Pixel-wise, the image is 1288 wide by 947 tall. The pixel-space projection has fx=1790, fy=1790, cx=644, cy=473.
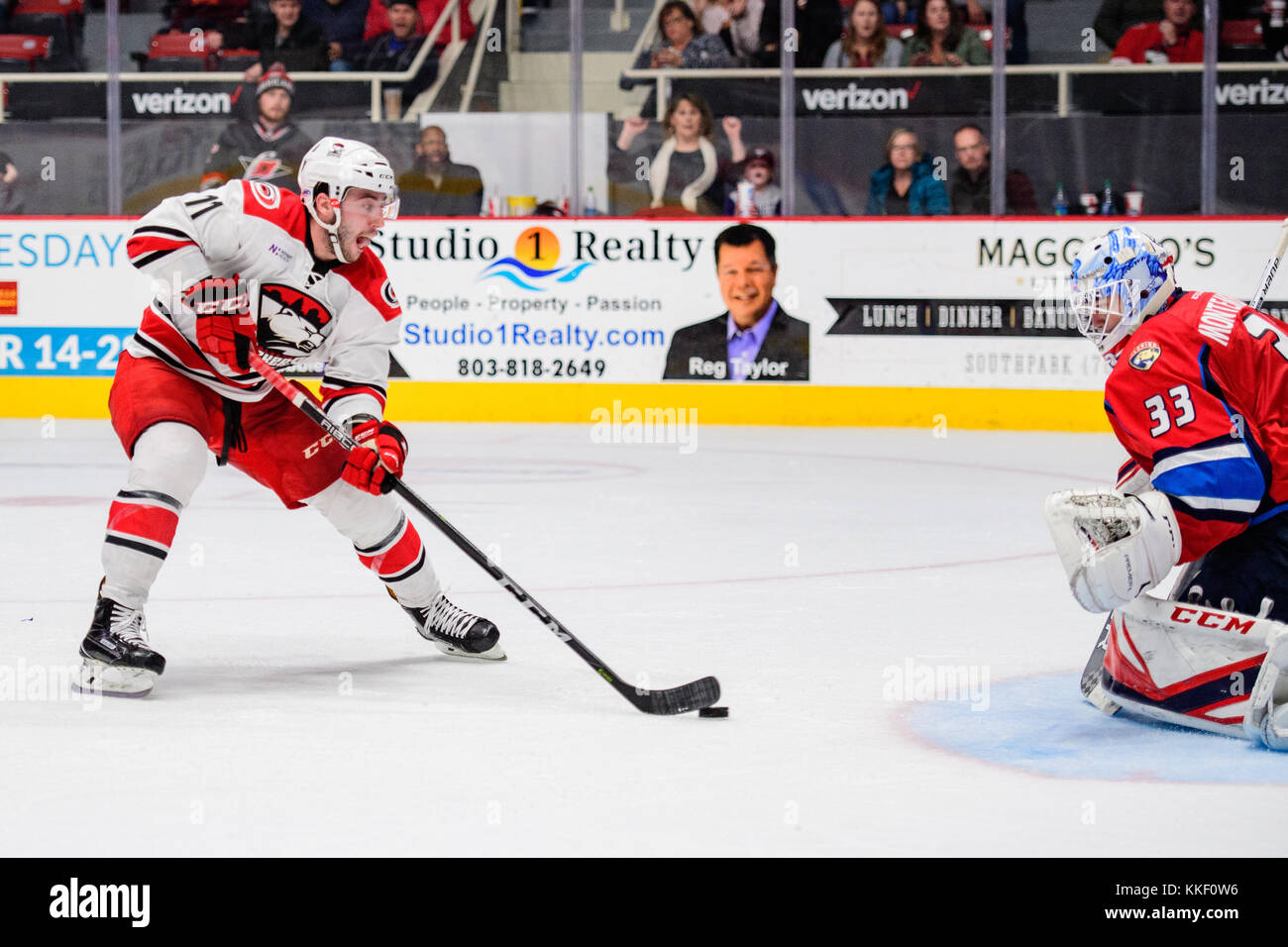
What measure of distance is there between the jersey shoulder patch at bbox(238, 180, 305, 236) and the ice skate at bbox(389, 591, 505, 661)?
84 cm

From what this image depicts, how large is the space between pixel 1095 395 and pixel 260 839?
6617 millimetres

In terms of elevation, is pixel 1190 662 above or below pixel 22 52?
below

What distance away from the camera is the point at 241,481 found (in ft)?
22.3

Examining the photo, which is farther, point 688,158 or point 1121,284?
point 688,158

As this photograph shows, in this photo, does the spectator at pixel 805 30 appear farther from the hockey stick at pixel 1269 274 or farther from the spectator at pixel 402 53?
the hockey stick at pixel 1269 274

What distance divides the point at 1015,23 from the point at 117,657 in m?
6.65

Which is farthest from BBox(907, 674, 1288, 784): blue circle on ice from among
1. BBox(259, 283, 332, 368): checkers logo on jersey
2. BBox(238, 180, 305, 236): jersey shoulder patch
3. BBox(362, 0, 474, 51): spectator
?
BBox(362, 0, 474, 51): spectator

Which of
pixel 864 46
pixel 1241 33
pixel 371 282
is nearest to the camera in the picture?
pixel 371 282

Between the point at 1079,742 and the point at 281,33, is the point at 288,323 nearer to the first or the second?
the point at 1079,742

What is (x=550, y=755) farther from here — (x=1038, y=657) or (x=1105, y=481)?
(x=1105, y=481)

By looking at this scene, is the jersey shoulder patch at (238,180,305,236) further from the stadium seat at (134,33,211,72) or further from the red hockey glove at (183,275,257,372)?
the stadium seat at (134,33,211,72)

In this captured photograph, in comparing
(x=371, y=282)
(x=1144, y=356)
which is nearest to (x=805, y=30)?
(x=371, y=282)

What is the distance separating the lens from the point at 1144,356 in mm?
2908
